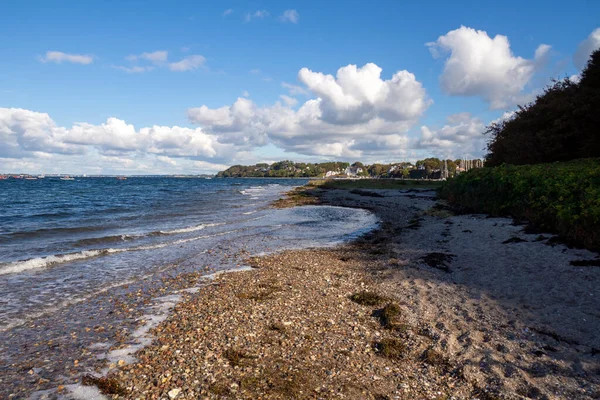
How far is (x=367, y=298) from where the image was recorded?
11.0 meters

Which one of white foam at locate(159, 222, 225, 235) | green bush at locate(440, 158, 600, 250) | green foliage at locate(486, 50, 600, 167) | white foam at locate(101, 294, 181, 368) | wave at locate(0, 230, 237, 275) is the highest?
green foliage at locate(486, 50, 600, 167)

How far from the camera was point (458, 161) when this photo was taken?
170 meters

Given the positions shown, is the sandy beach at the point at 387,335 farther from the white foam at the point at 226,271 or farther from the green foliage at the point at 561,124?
the green foliage at the point at 561,124

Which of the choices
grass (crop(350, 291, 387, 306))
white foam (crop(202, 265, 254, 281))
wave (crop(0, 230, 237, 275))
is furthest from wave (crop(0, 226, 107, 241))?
grass (crop(350, 291, 387, 306))

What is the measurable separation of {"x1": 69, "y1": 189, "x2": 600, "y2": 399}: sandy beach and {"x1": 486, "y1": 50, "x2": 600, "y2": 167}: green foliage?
25513 mm

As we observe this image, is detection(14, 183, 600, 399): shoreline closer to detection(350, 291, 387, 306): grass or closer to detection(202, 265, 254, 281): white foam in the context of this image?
detection(350, 291, 387, 306): grass

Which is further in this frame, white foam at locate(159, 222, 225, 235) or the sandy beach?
white foam at locate(159, 222, 225, 235)

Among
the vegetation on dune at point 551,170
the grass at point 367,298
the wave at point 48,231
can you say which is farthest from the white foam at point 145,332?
the wave at point 48,231

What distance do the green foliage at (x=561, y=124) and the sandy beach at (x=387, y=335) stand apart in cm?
2551

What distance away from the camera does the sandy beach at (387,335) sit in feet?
20.9

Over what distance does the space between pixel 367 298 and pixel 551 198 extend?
13498 millimetres

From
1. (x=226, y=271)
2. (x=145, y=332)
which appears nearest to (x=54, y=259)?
(x=226, y=271)

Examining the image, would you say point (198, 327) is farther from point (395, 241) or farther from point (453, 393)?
point (395, 241)

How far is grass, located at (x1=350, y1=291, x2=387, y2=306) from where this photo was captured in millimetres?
10680
